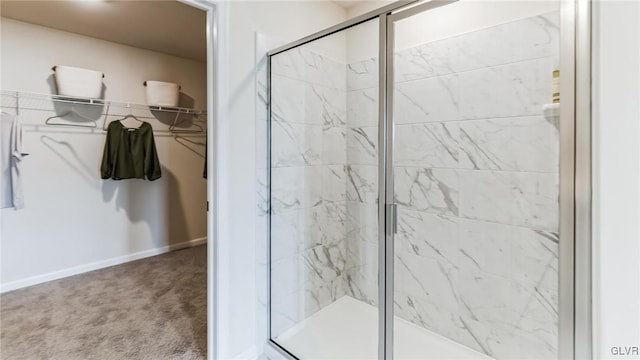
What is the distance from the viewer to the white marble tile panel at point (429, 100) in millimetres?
1950

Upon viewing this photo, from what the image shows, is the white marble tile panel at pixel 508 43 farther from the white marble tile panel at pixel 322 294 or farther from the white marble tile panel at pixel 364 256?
the white marble tile panel at pixel 322 294

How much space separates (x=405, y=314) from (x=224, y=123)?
1.73m

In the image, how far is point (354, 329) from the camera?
7.32ft

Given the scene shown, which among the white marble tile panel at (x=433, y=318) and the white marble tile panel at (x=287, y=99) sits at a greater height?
the white marble tile panel at (x=287, y=99)

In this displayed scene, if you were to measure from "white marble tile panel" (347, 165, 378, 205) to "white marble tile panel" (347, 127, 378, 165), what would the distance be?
0.05 meters

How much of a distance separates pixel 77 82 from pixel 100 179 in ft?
3.22

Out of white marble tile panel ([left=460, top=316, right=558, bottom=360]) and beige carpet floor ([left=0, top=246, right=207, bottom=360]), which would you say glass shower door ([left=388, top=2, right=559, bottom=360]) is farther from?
beige carpet floor ([left=0, top=246, right=207, bottom=360])

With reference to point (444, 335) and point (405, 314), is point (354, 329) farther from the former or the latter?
point (444, 335)

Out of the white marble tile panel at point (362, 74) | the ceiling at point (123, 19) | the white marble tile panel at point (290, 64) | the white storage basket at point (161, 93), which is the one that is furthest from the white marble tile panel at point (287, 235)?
the white storage basket at point (161, 93)

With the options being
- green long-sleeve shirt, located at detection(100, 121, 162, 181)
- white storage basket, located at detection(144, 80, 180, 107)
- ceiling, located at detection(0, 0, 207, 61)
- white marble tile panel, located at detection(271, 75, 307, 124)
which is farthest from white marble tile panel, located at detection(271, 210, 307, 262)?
white storage basket, located at detection(144, 80, 180, 107)

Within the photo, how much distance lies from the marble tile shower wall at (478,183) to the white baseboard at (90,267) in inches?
109

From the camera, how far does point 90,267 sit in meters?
3.33

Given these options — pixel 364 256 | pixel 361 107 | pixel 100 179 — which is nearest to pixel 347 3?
pixel 361 107

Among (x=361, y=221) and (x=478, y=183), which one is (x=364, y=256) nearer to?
(x=361, y=221)
